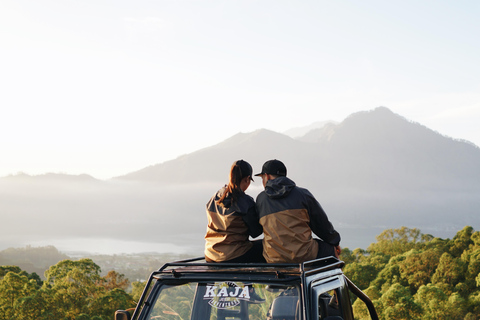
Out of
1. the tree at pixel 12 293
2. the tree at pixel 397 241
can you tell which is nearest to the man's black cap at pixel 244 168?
the tree at pixel 12 293

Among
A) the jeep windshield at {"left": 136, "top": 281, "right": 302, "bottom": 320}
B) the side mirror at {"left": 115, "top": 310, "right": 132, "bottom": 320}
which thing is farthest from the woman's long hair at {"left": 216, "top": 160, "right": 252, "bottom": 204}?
the side mirror at {"left": 115, "top": 310, "right": 132, "bottom": 320}

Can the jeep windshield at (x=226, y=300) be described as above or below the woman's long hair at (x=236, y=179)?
below

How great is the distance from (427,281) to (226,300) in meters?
65.8

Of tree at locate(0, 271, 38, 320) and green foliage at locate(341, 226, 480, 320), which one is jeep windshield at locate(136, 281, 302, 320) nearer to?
tree at locate(0, 271, 38, 320)

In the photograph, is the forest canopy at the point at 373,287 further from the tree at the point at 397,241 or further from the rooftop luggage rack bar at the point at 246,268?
the rooftop luggage rack bar at the point at 246,268

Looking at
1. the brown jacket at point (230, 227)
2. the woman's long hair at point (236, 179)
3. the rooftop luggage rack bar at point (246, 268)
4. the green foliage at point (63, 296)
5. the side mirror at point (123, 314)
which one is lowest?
the green foliage at point (63, 296)

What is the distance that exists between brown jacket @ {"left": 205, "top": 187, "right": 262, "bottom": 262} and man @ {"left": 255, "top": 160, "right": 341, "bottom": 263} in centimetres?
15

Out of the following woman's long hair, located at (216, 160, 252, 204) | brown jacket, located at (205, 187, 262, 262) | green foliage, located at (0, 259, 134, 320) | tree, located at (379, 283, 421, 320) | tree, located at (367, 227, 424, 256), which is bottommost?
tree, located at (379, 283, 421, 320)

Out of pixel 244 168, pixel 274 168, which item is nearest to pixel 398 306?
pixel 274 168

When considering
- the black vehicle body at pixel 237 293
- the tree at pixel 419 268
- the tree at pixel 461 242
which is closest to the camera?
the black vehicle body at pixel 237 293

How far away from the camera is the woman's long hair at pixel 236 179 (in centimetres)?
601

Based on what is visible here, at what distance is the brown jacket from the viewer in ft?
19.6

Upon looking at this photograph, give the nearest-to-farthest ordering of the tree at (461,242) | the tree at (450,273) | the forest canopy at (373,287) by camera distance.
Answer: the forest canopy at (373,287) → the tree at (450,273) → the tree at (461,242)

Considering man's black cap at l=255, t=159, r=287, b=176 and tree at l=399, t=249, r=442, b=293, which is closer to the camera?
man's black cap at l=255, t=159, r=287, b=176
